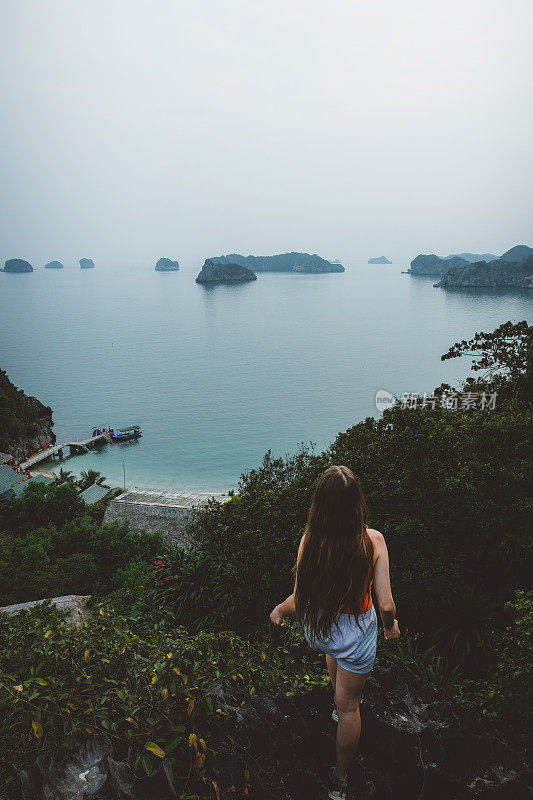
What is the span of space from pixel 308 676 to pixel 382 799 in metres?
0.84

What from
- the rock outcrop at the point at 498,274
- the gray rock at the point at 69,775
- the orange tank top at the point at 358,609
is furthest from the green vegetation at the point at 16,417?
the rock outcrop at the point at 498,274

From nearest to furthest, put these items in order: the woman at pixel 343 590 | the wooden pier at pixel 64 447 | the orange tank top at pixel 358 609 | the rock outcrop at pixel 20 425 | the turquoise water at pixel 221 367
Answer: the woman at pixel 343 590, the orange tank top at pixel 358 609, the rock outcrop at pixel 20 425, the wooden pier at pixel 64 447, the turquoise water at pixel 221 367

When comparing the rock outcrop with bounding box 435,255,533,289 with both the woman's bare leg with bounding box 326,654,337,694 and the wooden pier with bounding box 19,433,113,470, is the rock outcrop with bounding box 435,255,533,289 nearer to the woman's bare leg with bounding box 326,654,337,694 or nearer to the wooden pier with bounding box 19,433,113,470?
the wooden pier with bounding box 19,433,113,470

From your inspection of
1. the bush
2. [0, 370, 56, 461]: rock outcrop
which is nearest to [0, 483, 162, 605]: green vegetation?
the bush

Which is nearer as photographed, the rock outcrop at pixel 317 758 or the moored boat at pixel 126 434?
the rock outcrop at pixel 317 758

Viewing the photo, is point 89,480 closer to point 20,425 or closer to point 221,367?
point 20,425

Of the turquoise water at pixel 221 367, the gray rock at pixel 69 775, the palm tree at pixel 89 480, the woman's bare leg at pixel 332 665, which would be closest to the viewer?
the gray rock at pixel 69 775

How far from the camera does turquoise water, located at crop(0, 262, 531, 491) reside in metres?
40.5

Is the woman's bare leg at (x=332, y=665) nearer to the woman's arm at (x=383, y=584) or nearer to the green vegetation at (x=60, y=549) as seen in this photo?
the woman's arm at (x=383, y=584)

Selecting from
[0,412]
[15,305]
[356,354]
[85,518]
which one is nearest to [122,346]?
[356,354]

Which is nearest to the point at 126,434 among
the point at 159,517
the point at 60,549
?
the point at 159,517

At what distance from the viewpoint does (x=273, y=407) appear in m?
49.7

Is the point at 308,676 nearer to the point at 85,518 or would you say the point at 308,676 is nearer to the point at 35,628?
the point at 35,628

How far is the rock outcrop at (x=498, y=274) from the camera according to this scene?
477ft
